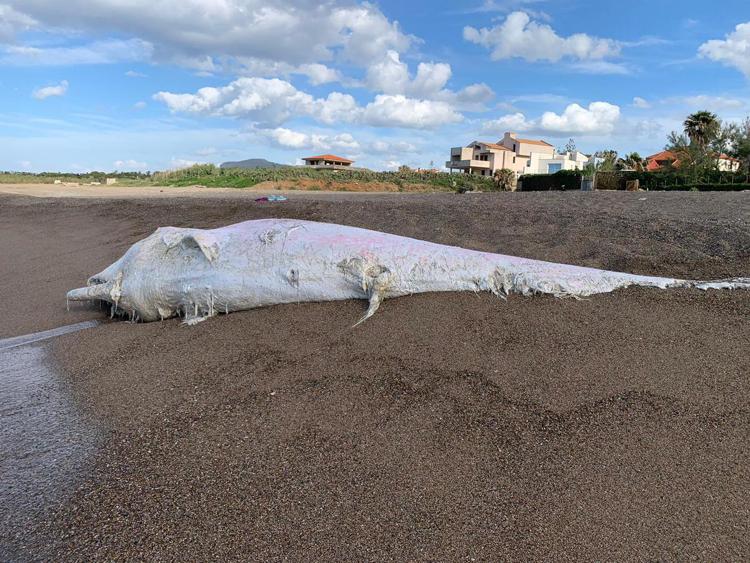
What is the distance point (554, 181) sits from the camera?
37.0 m

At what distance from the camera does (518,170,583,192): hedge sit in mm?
34625

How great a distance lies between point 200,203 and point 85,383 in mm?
11768

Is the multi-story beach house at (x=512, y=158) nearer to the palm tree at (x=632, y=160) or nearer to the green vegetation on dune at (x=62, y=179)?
the palm tree at (x=632, y=160)

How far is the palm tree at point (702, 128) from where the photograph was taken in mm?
45216

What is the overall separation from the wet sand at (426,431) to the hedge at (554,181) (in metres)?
30.1

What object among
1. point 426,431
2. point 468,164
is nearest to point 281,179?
point 468,164

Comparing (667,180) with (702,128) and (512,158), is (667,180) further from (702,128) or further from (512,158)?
A: (512,158)

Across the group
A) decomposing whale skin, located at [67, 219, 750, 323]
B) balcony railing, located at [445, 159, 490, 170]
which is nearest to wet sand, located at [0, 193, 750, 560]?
decomposing whale skin, located at [67, 219, 750, 323]

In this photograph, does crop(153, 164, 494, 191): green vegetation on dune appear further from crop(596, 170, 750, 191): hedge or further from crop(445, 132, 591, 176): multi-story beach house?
crop(445, 132, 591, 176): multi-story beach house

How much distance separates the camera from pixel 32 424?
3930 mm

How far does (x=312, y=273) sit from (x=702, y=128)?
5464 centimetres

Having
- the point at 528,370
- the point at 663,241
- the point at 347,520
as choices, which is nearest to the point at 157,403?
the point at 347,520

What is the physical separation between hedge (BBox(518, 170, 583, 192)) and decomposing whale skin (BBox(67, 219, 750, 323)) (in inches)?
1164

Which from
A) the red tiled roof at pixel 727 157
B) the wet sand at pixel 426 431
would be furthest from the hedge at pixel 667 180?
the wet sand at pixel 426 431
